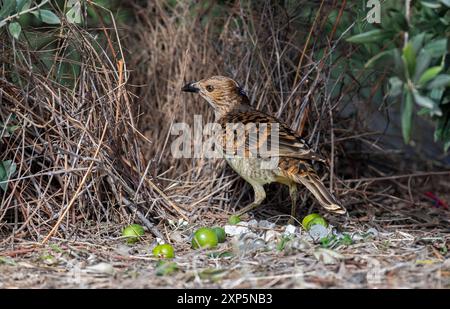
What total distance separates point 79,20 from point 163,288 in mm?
2181

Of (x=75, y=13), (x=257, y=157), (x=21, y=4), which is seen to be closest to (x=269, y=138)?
(x=257, y=157)

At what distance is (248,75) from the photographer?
6254 millimetres

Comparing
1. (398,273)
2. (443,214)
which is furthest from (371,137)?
(398,273)

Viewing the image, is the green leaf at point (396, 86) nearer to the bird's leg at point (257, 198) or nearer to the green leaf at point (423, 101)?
the green leaf at point (423, 101)

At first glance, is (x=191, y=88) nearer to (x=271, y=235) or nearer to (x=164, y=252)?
(x=271, y=235)

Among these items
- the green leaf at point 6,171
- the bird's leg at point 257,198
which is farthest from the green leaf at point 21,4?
the bird's leg at point 257,198

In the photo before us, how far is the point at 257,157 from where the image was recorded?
5.48 m

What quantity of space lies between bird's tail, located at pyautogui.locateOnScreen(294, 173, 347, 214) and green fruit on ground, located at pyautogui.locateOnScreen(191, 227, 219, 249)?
879mm

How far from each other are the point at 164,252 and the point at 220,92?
2.04m

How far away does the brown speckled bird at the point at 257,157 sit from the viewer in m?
5.27

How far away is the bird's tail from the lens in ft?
16.4

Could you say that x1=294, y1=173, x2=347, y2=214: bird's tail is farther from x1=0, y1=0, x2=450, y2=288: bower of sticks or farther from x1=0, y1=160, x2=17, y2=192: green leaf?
x1=0, y1=160, x2=17, y2=192: green leaf

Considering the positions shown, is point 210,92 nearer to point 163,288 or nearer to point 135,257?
point 135,257

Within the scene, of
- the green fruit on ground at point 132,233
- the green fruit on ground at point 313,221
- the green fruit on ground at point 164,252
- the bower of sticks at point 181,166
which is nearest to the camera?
the bower of sticks at point 181,166
